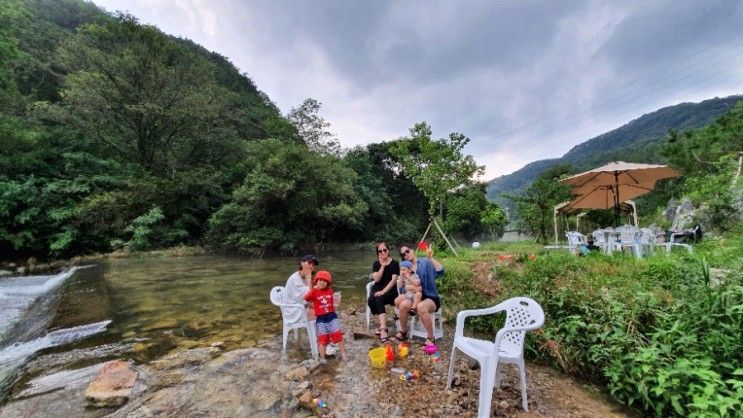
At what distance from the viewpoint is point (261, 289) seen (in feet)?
30.5

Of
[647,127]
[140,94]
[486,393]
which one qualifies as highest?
[647,127]

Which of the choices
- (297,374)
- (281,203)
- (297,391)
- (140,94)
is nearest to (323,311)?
(297,374)

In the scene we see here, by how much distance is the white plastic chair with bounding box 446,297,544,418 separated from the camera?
2809mm

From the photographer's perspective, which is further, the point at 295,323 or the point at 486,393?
the point at 295,323

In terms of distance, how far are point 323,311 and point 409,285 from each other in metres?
1.19

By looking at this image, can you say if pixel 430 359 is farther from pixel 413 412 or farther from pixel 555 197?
pixel 555 197

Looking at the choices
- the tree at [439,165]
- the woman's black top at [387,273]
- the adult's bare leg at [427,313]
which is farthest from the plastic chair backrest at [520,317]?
the tree at [439,165]

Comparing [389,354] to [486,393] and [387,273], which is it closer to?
[387,273]

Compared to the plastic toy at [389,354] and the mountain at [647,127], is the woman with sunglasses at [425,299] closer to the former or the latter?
the plastic toy at [389,354]

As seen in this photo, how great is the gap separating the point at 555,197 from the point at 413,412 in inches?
580

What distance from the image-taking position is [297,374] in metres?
3.77

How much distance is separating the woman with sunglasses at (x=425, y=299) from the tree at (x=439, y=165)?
6643 mm

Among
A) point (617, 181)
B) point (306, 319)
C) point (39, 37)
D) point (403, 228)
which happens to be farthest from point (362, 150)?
point (306, 319)

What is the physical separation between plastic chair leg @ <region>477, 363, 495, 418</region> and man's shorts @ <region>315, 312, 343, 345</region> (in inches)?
76.4
